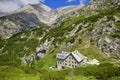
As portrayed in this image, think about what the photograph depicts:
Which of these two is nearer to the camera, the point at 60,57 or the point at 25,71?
the point at 25,71

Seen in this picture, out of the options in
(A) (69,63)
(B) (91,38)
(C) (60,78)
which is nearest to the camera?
(C) (60,78)

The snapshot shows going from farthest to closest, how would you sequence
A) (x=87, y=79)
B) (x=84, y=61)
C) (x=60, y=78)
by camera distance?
1. (x=84, y=61)
2. (x=87, y=79)
3. (x=60, y=78)

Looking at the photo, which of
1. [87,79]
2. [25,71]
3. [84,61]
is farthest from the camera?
[84,61]

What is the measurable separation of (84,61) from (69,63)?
49.9 feet

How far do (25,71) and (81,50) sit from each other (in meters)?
78.7

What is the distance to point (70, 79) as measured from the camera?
308 ft

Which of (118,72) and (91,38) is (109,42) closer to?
(91,38)

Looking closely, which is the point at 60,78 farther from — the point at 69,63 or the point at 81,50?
the point at 81,50

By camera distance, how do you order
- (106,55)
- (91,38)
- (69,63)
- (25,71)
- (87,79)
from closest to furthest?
(87,79)
(25,71)
(69,63)
(106,55)
(91,38)

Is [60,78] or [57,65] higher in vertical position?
[57,65]

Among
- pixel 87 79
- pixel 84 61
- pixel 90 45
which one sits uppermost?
pixel 90 45

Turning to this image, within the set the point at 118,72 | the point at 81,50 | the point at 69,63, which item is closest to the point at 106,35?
the point at 81,50

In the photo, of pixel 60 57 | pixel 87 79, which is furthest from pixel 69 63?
pixel 87 79

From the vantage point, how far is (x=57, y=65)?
174000mm
